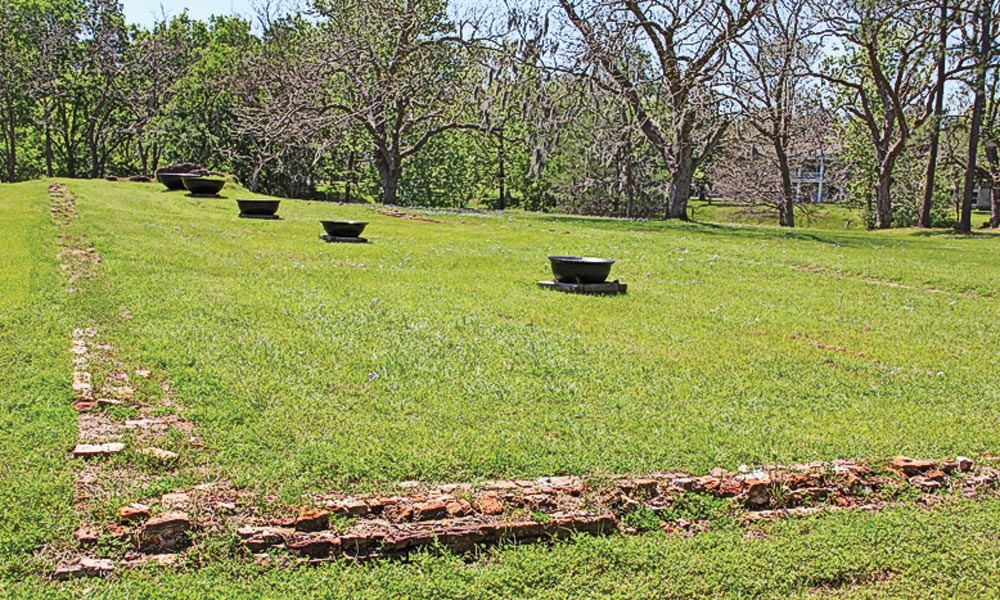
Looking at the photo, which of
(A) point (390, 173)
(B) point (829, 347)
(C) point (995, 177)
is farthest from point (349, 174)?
(B) point (829, 347)

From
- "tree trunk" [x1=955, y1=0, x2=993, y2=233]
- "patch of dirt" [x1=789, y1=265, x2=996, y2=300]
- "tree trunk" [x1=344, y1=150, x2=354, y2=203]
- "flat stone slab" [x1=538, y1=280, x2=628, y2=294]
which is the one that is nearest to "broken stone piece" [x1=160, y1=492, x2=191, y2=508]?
"flat stone slab" [x1=538, y1=280, x2=628, y2=294]

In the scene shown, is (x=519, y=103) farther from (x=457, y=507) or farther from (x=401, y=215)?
(x=457, y=507)

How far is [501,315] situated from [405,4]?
23264mm

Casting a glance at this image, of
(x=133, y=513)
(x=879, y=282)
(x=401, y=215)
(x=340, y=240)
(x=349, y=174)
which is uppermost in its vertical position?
(x=349, y=174)

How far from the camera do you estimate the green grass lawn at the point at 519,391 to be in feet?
12.2

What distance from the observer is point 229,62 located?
3834 cm

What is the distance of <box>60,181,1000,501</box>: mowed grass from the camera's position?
189 inches

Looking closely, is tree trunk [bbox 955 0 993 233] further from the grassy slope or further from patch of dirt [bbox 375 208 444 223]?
the grassy slope

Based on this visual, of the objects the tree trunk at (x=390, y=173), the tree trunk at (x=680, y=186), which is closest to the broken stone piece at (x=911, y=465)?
the tree trunk at (x=680, y=186)

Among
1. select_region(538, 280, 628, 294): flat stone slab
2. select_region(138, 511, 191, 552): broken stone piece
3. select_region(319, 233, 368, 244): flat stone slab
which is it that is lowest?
select_region(138, 511, 191, 552): broken stone piece

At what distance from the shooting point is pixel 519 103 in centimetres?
2177

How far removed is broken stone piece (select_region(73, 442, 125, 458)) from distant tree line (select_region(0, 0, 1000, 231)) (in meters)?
17.1

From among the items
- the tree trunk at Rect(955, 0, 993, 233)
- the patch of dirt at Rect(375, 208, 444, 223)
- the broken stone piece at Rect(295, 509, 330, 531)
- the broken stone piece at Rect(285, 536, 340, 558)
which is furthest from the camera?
the tree trunk at Rect(955, 0, 993, 233)

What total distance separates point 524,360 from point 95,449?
350cm
